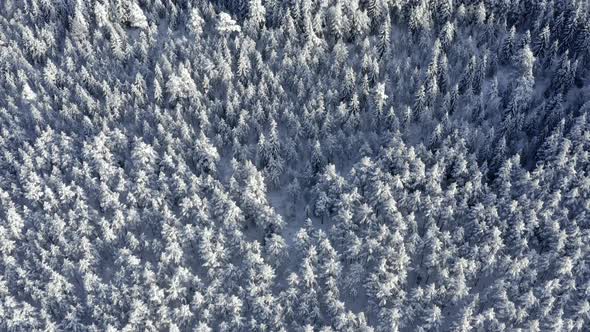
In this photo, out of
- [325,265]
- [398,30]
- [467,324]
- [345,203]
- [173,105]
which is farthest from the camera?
[398,30]

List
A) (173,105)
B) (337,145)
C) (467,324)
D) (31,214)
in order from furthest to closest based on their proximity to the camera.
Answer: (173,105)
(337,145)
(31,214)
(467,324)

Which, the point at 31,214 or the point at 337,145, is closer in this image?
the point at 31,214

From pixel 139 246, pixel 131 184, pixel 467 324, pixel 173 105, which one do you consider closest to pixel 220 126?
pixel 173 105

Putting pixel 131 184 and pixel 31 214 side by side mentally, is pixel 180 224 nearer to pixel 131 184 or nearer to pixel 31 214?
pixel 131 184

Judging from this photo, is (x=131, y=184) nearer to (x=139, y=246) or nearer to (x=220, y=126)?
(x=139, y=246)

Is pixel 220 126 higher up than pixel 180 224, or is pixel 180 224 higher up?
pixel 220 126

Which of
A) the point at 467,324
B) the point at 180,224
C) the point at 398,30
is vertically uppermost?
the point at 398,30
